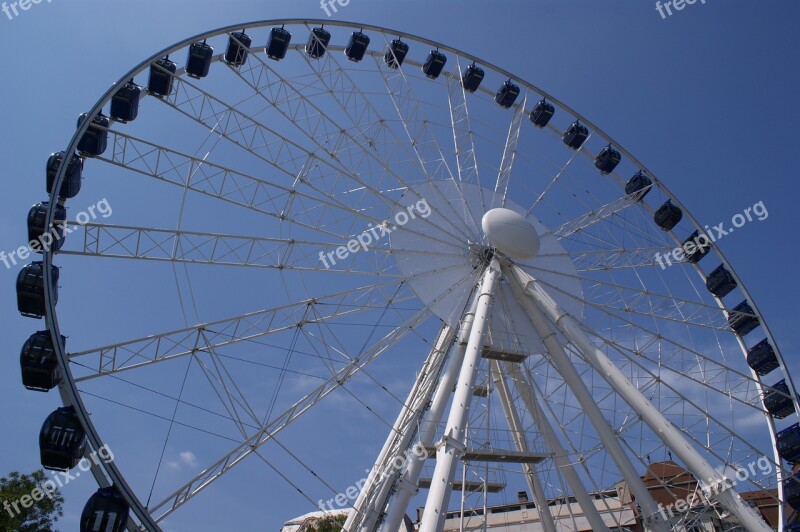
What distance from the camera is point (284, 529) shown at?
202 feet

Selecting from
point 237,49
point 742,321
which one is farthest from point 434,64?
point 742,321

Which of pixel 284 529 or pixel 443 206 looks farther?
pixel 284 529

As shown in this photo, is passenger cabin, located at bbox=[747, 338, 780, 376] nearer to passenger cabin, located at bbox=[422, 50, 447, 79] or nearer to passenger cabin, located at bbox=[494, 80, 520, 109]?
passenger cabin, located at bbox=[494, 80, 520, 109]

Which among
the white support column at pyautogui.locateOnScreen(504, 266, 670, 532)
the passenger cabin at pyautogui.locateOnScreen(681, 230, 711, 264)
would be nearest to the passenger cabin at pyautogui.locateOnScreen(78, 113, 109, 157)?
the white support column at pyautogui.locateOnScreen(504, 266, 670, 532)

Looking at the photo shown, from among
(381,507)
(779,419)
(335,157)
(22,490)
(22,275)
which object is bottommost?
(779,419)

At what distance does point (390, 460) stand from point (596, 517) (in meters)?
7.02

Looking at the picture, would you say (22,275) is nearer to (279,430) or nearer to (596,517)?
(279,430)

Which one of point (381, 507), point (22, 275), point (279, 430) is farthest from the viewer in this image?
point (381, 507)

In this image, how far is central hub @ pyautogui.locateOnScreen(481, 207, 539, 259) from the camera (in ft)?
77.4

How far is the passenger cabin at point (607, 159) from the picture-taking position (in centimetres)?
3077

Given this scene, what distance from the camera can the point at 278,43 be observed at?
25.0 metres

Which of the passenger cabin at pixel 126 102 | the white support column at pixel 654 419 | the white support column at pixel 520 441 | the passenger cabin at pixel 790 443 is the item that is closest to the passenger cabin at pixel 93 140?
the passenger cabin at pixel 126 102

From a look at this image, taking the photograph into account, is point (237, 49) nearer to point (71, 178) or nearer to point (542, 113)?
point (71, 178)

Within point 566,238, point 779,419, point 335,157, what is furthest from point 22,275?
point 779,419
